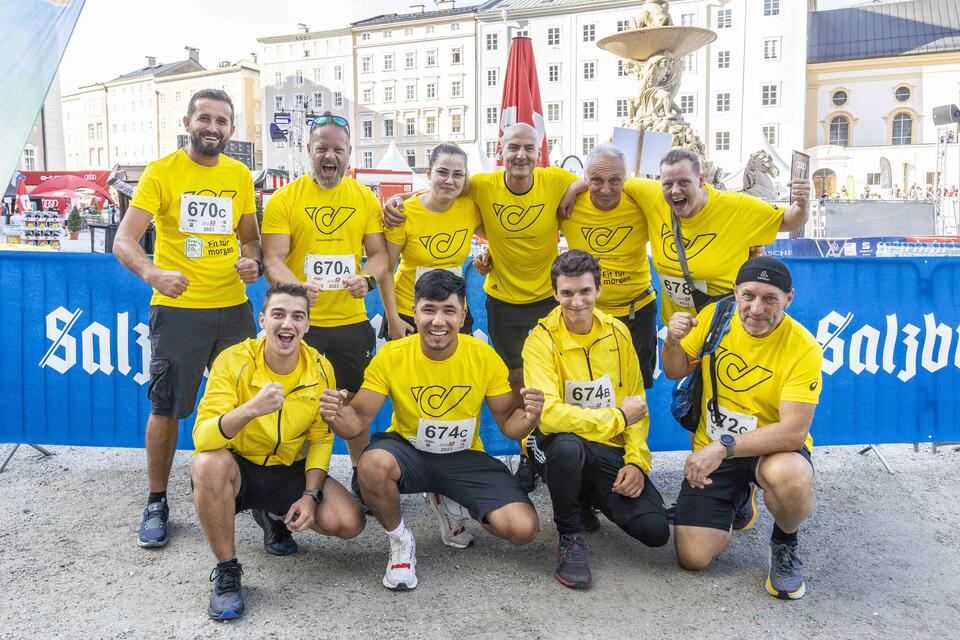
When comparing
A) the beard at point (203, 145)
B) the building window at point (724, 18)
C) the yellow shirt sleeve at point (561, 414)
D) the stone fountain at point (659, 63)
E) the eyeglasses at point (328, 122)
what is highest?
the building window at point (724, 18)

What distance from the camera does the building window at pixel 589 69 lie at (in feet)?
182

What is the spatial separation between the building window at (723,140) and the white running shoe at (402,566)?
175 feet

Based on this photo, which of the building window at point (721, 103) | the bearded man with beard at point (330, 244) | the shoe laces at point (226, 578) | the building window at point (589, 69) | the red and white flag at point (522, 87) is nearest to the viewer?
the shoe laces at point (226, 578)

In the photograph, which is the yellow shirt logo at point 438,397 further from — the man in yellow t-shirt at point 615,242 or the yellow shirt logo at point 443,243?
the man in yellow t-shirt at point 615,242

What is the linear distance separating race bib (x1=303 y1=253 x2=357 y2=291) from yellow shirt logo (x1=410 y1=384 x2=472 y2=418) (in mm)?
870

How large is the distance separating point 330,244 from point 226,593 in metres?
1.90

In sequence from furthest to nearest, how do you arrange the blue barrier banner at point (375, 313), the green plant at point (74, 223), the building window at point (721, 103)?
the building window at point (721, 103) → the green plant at point (74, 223) → the blue barrier banner at point (375, 313)

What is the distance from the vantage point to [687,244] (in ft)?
13.3

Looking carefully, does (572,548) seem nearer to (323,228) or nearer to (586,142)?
(323,228)

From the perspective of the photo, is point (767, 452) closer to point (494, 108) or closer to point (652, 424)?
point (652, 424)

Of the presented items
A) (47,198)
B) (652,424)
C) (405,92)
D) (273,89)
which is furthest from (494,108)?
(652,424)

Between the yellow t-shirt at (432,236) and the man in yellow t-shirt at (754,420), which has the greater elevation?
the yellow t-shirt at (432,236)

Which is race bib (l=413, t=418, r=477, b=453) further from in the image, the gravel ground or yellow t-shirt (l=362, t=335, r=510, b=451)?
the gravel ground

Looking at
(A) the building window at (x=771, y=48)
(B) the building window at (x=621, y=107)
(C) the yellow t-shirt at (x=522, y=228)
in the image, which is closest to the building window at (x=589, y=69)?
(B) the building window at (x=621, y=107)
